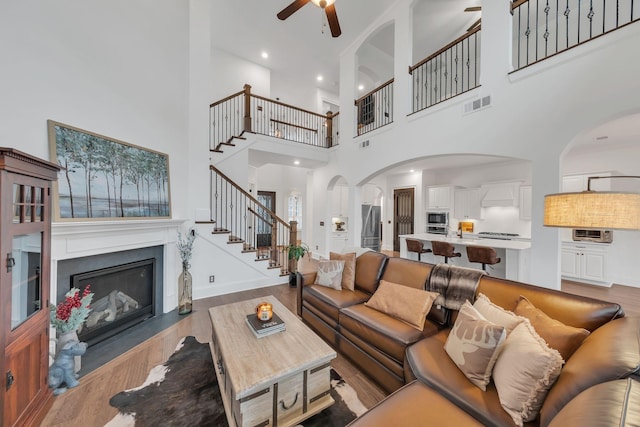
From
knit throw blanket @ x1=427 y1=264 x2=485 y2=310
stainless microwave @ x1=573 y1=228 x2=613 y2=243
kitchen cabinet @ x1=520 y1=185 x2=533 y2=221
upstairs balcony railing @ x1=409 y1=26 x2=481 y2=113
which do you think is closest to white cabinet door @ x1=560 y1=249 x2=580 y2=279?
stainless microwave @ x1=573 y1=228 x2=613 y2=243

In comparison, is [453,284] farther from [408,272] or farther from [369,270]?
[369,270]

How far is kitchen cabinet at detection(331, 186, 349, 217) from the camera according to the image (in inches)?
292

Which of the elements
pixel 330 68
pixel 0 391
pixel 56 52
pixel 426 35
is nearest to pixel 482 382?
pixel 0 391

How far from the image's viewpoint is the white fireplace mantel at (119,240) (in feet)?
7.10

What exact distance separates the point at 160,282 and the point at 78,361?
4.08 ft

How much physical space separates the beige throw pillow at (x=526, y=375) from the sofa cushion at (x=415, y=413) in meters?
0.22

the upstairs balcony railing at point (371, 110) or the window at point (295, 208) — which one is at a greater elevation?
the upstairs balcony railing at point (371, 110)

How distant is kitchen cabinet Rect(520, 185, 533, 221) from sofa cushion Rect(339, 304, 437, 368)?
511 cm

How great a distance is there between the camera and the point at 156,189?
317cm

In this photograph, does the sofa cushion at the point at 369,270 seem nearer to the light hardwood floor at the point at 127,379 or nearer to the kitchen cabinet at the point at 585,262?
the light hardwood floor at the point at 127,379

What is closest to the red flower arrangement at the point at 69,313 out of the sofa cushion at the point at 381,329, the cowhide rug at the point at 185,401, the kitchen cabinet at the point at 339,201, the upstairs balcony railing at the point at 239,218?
the cowhide rug at the point at 185,401

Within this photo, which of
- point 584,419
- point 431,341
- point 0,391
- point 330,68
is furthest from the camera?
point 330,68

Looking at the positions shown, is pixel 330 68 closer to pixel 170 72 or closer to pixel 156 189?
pixel 170 72

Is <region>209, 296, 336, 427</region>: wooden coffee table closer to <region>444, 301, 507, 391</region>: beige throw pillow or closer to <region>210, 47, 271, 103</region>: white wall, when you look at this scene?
<region>444, 301, 507, 391</region>: beige throw pillow
